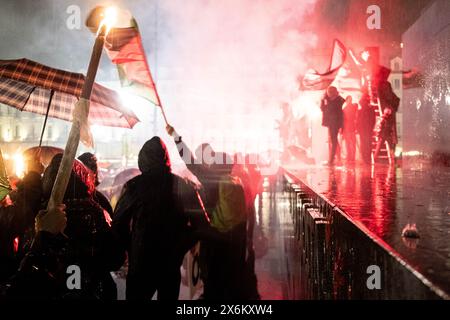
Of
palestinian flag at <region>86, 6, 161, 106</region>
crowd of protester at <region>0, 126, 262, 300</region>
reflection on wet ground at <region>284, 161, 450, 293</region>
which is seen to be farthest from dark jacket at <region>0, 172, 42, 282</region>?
reflection on wet ground at <region>284, 161, 450, 293</region>

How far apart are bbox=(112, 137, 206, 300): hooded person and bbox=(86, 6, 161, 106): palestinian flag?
22.5 inches

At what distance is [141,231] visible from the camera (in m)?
2.96

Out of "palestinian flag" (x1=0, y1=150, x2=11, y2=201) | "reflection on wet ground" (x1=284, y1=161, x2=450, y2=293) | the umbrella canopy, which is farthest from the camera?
the umbrella canopy

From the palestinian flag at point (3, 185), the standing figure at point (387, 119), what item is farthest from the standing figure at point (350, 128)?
the palestinian flag at point (3, 185)

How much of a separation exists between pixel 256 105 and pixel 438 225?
23.5 m

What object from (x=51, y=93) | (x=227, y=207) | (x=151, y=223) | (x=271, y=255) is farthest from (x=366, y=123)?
(x=151, y=223)

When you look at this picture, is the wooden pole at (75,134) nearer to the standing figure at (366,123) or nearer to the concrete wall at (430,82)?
the concrete wall at (430,82)

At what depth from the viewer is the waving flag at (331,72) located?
36.6 feet

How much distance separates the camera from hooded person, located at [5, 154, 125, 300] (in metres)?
2.38

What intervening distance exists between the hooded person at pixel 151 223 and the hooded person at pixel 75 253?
0.15 m

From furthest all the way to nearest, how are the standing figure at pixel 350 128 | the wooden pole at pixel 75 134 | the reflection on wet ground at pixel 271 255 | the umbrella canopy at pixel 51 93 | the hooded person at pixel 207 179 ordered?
1. the standing figure at pixel 350 128
2. the reflection on wet ground at pixel 271 255
3. the hooded person at pixel 207 179
4. the umbrella canopy at pixel 51 93
5. the wooden pole at pixel 75 134

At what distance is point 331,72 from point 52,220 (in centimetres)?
1061

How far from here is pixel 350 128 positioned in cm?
1102

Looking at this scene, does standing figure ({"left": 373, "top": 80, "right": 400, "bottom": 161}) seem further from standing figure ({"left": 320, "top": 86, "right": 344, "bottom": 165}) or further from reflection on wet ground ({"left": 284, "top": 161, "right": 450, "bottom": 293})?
reflection on wet ground ({"left": 284, "top": 161, "right": 450, "bottom": 293})
